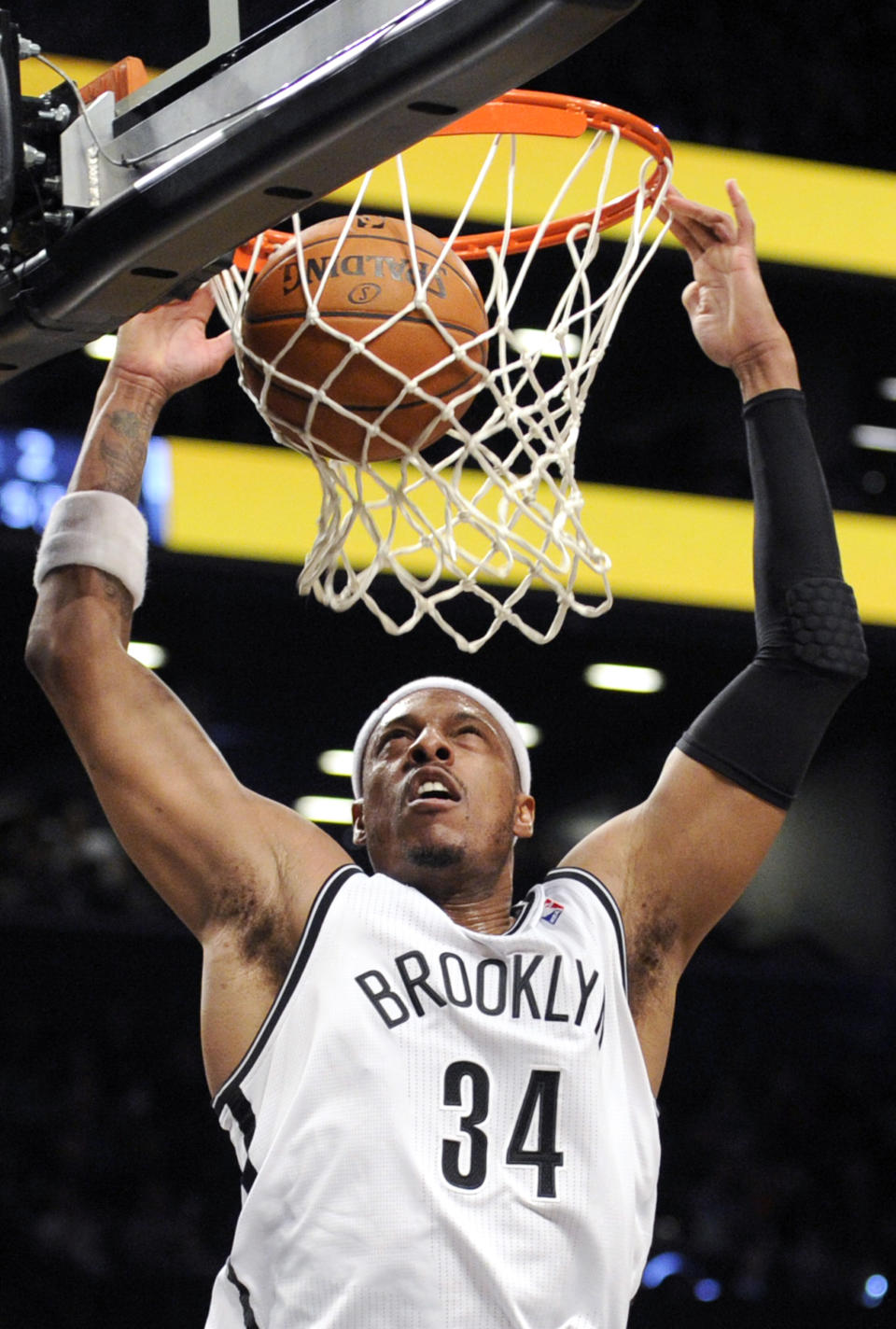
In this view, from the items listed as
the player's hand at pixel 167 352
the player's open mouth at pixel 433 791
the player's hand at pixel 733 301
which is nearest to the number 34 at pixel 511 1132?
the player's open mouth at pixel 433 791

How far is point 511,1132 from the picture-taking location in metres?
2.55

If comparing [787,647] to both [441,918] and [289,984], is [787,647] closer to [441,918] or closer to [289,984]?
[441,918]

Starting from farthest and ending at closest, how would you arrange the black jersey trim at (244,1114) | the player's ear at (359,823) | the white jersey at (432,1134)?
the player's ear at (359,823)
the black jersey trim at (244,1114)
the white jersey at (432,1134)

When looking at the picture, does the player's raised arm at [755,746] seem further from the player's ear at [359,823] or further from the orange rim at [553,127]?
the player's ear at [359,823]

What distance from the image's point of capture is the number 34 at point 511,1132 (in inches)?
98.8

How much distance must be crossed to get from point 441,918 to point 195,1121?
20.8 feet

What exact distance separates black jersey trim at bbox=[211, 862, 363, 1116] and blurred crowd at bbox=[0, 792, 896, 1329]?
4948mm

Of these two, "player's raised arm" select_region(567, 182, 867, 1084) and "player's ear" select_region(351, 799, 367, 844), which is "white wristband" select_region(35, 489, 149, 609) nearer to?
"player's ear" select_region(351, 799, 367, 844)

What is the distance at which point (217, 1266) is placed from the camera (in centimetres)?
764

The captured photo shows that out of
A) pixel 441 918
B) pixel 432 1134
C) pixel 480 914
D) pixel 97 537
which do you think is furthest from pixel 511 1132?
pixel 97 537

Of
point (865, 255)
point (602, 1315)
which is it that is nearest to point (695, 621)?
point (865, 255)

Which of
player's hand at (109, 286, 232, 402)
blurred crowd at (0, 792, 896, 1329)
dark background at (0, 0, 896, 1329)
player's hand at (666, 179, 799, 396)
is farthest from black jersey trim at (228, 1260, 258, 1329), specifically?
blurred crowd at (0, 792, 896, 1329)

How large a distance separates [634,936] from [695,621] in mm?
3391

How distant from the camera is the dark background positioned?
7.14 m
